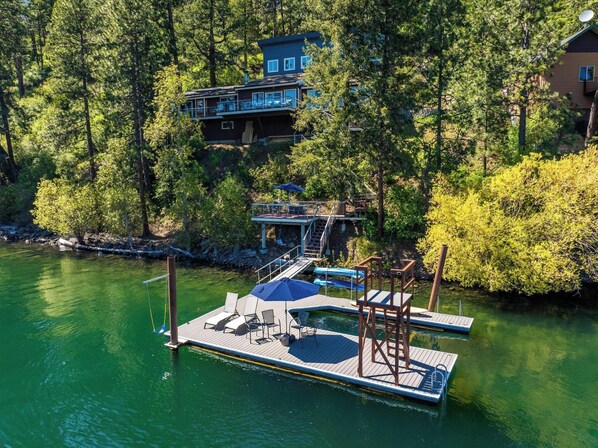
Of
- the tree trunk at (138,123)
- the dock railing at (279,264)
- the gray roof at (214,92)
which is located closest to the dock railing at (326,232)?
the dock railing at (279,264)

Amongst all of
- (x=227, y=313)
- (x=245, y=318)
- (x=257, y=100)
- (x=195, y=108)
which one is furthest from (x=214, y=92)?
(x=245, y=318)

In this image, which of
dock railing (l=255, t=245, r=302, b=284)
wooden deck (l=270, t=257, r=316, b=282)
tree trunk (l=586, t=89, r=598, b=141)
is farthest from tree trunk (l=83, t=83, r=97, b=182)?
tree trunk (l=586, t=89, r=598, b=141)

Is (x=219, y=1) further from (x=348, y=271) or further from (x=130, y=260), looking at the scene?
(x=348, y=271)

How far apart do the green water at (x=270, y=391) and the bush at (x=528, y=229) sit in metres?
1.78

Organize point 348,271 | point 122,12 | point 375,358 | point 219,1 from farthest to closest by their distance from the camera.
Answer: point 219,1 < point 122,12 < point 348,271 < point 375,358

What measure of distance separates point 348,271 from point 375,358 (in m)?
8.50

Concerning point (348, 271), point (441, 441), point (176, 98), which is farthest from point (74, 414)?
point (176, 98)

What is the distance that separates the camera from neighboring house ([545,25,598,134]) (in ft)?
93.4

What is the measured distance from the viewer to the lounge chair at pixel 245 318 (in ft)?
56.2

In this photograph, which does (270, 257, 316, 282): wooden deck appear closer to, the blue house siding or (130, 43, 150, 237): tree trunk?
(130, 43, 150, 237): tree trunk

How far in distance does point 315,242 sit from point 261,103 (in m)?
18.2

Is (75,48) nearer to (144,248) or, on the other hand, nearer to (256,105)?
(256,105)

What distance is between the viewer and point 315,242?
91.5 ft

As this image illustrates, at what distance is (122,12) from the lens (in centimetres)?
3212
